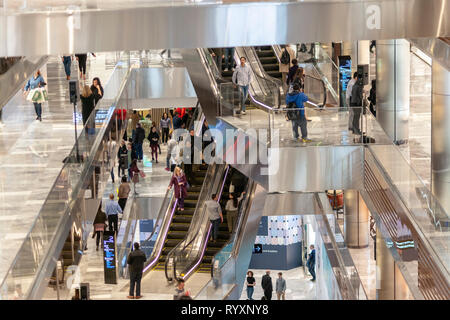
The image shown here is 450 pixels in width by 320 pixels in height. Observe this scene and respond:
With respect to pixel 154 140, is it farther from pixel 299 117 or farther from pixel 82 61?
pixel 299 117

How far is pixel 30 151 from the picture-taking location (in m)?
25.9

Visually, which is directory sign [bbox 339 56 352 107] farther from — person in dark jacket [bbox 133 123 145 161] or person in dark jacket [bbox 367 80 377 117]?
person in dark jacket [bbox 133 123 145 161]

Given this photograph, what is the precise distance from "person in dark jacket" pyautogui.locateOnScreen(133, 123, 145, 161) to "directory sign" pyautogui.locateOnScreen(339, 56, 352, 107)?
6.94 metres

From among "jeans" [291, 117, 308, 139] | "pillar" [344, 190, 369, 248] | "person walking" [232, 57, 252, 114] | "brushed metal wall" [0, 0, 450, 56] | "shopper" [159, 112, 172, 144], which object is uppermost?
"brushed metal wall" [0, 0, 450, 56]

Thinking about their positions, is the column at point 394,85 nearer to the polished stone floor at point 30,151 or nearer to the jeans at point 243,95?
the jeans at point 243,95

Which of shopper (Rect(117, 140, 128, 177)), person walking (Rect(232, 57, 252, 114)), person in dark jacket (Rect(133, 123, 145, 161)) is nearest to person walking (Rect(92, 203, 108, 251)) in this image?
person walking (Rect(232, 57, 252, 114))

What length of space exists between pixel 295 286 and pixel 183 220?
9.81 metres

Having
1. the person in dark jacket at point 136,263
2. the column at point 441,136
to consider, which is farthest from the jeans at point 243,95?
the person in dark jacket at point 136,263

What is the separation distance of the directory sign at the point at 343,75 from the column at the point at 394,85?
13.2 feet

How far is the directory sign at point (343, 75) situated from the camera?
22.2 m

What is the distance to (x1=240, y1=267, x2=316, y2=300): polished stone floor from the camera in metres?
31.8

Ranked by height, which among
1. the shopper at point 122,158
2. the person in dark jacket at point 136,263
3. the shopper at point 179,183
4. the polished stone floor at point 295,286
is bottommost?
the polished stone floor at point 295,286

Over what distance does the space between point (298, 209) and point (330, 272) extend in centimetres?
297

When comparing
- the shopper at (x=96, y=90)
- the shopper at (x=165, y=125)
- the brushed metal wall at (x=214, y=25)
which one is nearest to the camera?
the brushed metal wall at (x=214, y=25)
